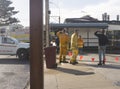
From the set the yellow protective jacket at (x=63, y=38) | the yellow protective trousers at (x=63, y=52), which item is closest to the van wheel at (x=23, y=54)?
the yellow protective trousers at (x=63, y=52)

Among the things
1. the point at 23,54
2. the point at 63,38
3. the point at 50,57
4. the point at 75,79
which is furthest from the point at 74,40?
the point at 23,54

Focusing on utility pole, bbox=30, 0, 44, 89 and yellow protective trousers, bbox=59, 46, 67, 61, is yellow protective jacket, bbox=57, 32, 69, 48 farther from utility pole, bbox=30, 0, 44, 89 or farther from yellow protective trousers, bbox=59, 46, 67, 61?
utility pole, bbox=30, 0, 44, 89

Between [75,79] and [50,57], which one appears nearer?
[75,79]

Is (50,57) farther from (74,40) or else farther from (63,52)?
(63,52)

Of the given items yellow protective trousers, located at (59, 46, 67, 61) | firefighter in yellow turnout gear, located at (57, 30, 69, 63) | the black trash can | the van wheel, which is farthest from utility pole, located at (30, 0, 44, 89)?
the van wheel

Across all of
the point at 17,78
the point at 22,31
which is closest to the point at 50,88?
the point at 17,78

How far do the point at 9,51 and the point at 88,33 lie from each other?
13.7 metres

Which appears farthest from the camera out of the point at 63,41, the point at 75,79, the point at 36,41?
the point at 63,41

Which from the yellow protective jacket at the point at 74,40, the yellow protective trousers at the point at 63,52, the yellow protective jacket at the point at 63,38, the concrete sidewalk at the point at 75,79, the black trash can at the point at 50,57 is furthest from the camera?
the yellow protective trousers at the point at 63,52

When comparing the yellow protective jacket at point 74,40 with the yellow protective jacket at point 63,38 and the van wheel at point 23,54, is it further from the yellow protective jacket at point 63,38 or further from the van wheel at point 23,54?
→ the van wheel at point 23,54

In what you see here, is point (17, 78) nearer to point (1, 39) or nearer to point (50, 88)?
point (50, 88)

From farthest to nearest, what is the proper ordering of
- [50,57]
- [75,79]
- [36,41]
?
[50,57]
[75,79]
[36,41]

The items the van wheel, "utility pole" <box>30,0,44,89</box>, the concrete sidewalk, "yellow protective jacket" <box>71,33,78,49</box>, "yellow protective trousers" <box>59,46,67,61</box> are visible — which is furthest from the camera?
the van wheel

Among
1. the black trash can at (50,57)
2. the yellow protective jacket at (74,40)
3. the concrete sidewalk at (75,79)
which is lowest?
the concrete sidewalk at (75,79)
